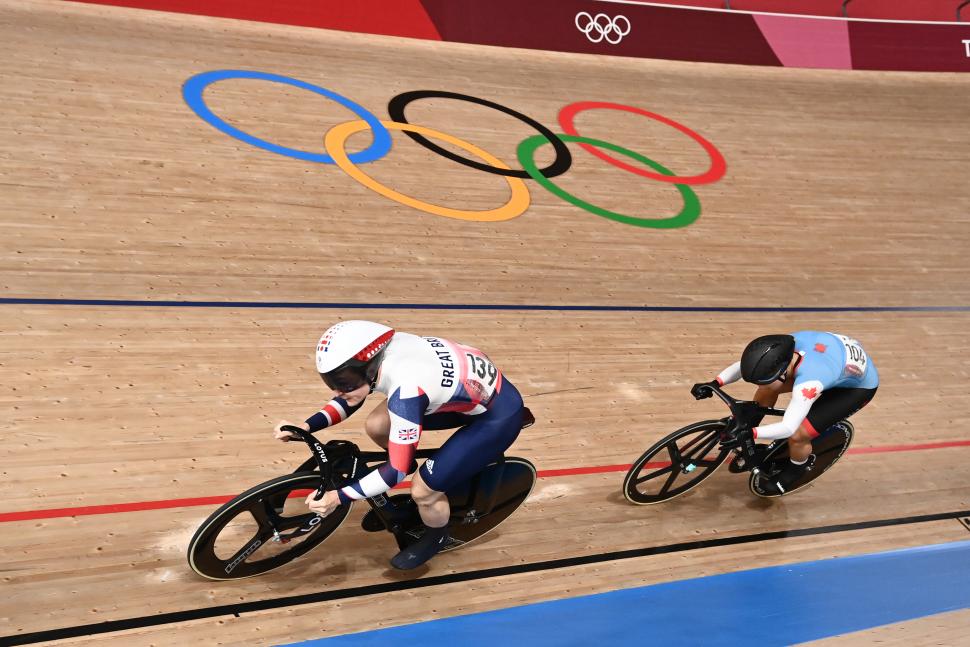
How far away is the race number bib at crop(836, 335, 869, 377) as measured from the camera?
3.52 meters

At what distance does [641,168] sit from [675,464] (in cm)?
370

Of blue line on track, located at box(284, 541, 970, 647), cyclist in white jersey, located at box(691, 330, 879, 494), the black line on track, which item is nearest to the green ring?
cyclist in white jersey, located at box(691, 330, 879, 494)

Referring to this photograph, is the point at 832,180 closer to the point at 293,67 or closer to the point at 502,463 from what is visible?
the point at 293,67

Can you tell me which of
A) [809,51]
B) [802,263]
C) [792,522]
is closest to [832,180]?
[802,263]

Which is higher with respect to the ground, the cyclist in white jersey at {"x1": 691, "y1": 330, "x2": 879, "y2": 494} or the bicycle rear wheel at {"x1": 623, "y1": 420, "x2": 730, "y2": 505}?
the cyclist in white jersey at {"x1": 691, "y1": 330, "x2": 879, "y2": 494}

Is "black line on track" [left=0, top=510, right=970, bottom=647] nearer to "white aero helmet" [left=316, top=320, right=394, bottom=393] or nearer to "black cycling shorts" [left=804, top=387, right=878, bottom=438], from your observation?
"black cycling shorts" [left=804, top=387, right=878, bottom=438]

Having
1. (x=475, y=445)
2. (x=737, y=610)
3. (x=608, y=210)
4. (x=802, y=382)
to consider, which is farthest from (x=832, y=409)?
(x=608, y=210)

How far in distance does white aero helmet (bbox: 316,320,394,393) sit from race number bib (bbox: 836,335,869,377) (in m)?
2.10

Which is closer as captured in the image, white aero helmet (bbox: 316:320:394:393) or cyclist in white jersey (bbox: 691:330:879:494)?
white aero helmet (bbox: 316:320:394:393)

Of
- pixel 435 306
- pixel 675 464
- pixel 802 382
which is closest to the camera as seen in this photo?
pixel 802 382

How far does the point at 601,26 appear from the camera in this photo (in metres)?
8.34

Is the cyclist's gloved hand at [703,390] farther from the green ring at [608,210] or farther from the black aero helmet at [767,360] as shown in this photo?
the green ring at [608,210]

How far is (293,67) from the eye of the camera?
263 inches

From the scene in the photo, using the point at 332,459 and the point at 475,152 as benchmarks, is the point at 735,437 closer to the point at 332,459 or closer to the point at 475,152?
the point at 332,459
